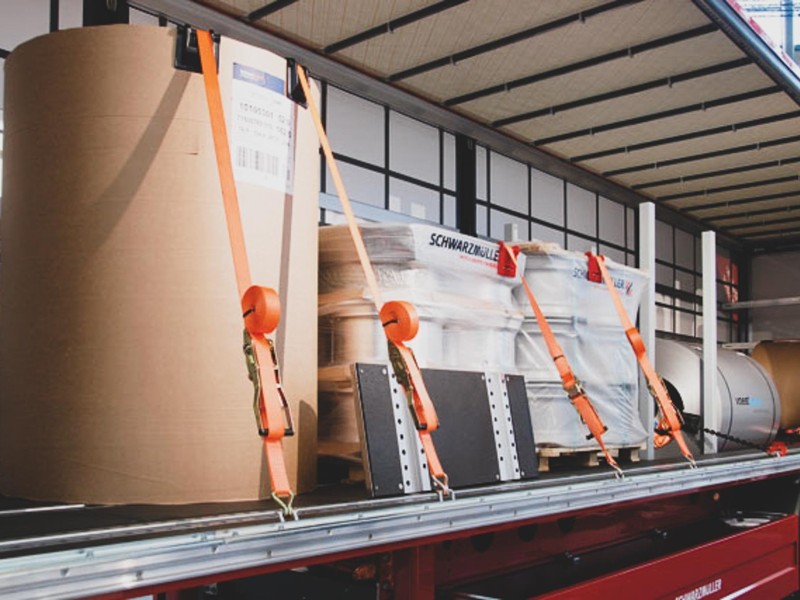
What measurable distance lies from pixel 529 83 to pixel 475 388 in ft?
15.3

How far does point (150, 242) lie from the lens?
6.80 ft

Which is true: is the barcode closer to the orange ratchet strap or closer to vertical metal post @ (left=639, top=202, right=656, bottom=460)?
the orange ratchet strap

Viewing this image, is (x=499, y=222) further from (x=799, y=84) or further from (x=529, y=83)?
(x=799, y=84)

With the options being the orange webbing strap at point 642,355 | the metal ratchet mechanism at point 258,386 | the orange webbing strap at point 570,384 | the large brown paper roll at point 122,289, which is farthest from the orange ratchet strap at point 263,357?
the orange webbing strap at point 642,355

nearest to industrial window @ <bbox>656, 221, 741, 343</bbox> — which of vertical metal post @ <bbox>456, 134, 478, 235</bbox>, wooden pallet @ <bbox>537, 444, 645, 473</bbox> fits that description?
vertical metal post @ <bbox>456, 134, 478, 235</bbox>

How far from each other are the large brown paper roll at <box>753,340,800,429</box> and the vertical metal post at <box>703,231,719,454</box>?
3424mm

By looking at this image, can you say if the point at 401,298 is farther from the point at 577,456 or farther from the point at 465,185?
the point at 465,185

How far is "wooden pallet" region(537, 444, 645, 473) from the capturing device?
3340 mm

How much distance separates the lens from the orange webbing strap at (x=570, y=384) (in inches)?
123

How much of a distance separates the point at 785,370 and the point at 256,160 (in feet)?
24.6

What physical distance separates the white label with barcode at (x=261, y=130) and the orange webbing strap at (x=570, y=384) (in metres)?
1.16

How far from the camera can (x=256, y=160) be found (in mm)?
2252

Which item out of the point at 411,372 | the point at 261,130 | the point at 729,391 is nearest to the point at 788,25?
the point at 729,391

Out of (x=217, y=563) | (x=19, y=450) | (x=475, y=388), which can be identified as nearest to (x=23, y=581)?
(x=217, y=563)
